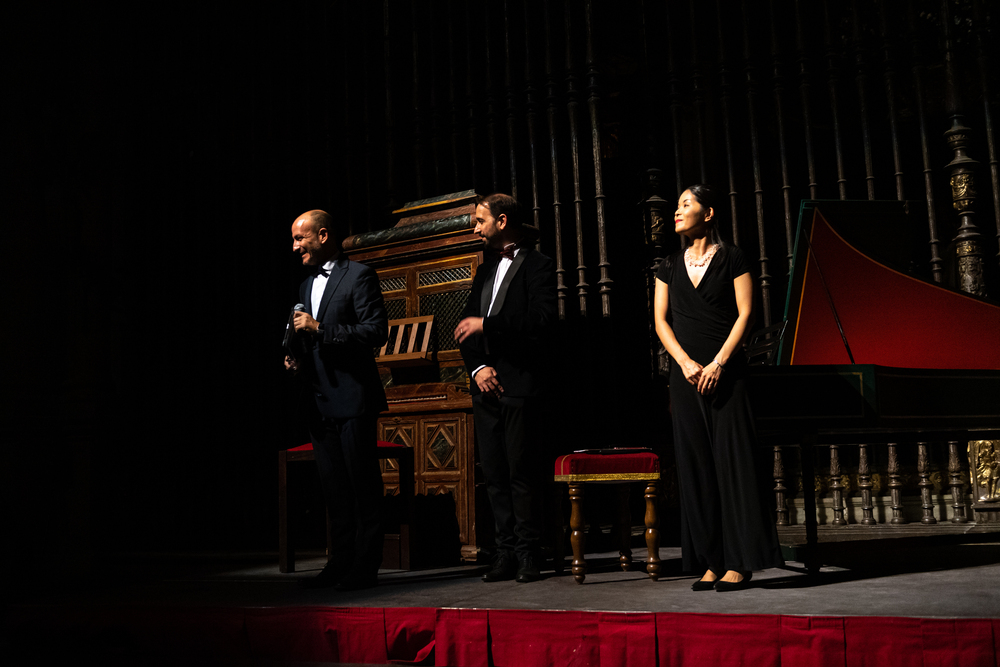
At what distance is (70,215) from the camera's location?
5449 millimetres

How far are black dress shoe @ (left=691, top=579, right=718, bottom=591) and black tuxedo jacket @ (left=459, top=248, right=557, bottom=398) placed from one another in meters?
0.89

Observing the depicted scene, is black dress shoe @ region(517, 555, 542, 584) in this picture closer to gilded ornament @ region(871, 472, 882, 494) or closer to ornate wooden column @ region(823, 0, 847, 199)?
gilded ornament @ region(871, 472, 882, 494)

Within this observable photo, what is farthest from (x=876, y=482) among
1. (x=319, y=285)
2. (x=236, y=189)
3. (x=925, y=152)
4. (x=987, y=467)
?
(x=236, y=189)

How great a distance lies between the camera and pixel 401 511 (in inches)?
146

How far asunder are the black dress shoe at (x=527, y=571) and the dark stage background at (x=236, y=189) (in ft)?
6.01

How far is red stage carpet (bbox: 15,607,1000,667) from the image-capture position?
203 cm

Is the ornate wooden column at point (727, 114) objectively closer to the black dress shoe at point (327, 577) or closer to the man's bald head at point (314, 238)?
the man's bald head at point (314, 238)

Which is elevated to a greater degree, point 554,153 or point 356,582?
point 554,153

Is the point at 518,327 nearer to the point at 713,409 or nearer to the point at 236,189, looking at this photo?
the point at 713,409

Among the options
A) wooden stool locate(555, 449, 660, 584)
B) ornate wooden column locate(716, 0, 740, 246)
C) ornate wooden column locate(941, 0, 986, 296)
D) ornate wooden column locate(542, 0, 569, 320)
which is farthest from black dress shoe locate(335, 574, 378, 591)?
ornate wooden column locate(941, 0, 986, 296)

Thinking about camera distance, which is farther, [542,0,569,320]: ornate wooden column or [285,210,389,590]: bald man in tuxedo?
[542,0,569,320]: ornate wooden column

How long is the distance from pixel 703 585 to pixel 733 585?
0.09 m

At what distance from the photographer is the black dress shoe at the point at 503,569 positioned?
10.2ft

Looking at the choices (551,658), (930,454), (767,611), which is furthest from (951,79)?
(551,658)
